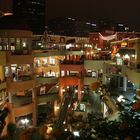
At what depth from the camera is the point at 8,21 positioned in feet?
93.3

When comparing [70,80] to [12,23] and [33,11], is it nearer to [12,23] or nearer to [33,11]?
[12,23]

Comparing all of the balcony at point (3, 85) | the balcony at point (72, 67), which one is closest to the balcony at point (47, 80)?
the balcony at point (72, 67)

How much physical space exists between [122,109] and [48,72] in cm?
4104

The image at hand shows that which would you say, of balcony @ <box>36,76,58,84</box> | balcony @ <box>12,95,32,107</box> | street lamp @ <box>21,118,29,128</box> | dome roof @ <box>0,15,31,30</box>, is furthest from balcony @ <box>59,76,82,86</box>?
dome roof @ <box>0,15,31,30</box>

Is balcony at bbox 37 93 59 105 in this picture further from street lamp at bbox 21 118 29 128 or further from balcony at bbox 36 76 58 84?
street lamp at bbox 21 118 29 128

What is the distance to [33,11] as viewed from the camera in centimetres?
15088

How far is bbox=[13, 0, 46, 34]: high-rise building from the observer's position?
14450 cm

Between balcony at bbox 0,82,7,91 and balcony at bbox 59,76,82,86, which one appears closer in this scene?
balcony at bbox 0,82,7,91

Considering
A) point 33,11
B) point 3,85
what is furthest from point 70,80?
point 33,11

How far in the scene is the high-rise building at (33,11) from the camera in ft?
474

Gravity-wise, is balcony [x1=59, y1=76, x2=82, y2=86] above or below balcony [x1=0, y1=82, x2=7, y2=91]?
below

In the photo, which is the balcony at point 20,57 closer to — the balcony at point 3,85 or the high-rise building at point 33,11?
the balcony at point 3,85

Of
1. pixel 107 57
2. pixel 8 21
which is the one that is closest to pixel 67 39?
pixel 107 57

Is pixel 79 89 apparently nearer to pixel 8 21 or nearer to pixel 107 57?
pixel 107 57
